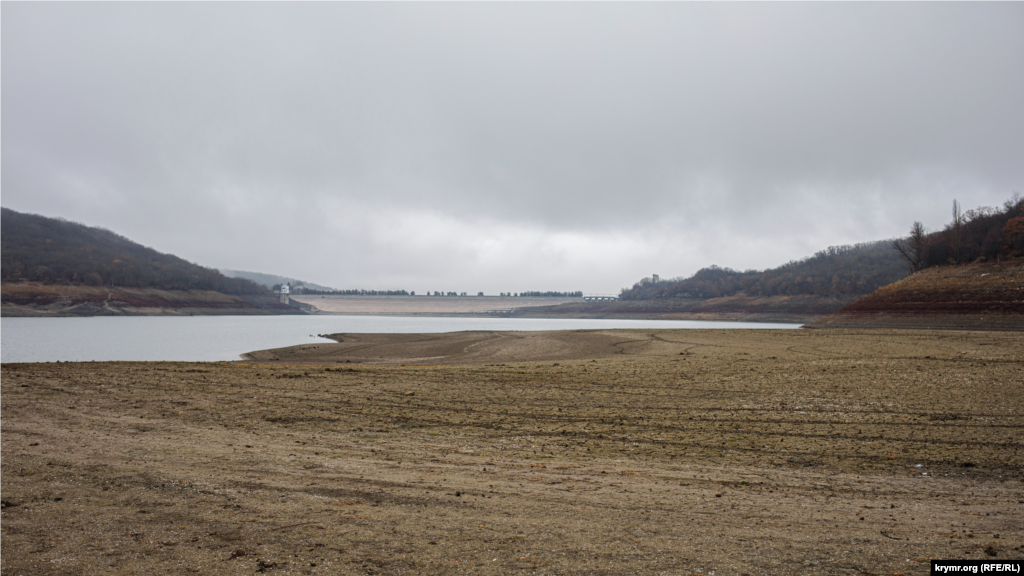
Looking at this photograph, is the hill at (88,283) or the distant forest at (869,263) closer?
the distant forest at (869,263)

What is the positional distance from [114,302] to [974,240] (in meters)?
135

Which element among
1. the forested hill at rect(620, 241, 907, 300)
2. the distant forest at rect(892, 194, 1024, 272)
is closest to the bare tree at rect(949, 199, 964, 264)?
the distant forest at rect(892, 194, 1024, 272)

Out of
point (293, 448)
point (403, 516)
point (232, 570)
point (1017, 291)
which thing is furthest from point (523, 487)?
point (1017, 291)

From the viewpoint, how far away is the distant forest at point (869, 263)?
152ft

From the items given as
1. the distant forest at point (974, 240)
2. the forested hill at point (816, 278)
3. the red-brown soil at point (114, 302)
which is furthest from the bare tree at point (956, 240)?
the red-brown soil at point (114, 302)

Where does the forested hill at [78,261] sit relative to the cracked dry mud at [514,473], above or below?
above

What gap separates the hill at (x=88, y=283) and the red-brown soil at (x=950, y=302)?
121 metres

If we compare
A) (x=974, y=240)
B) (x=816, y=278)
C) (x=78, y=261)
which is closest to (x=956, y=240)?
(x=974, y=240)

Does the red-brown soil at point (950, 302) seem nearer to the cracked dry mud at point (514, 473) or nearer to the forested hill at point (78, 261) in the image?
the cracked dry mud at point (514, 473)

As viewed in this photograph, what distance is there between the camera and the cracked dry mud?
14.3ft

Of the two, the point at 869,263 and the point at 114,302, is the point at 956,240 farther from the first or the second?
the point at 114,302

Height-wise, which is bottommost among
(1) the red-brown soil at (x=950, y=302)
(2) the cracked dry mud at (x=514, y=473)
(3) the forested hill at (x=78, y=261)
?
(2) the cracked dry mud at (x=514, y=473)

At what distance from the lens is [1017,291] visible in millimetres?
35562

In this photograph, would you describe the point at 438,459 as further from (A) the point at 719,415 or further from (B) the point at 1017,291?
(B) the point at 1017,291
